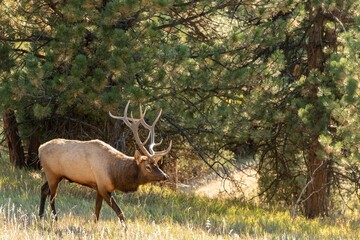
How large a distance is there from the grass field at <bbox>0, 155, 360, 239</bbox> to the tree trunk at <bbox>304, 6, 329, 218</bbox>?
42.2 inches

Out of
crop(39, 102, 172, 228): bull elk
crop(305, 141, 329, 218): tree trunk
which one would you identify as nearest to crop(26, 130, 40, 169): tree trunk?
crop(305, 141, 329, 218): tree trunk

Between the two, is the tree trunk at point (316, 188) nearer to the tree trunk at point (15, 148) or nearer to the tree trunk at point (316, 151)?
the tree trunk at point (316, 151)

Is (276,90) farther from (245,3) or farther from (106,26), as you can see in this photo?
(106,26)

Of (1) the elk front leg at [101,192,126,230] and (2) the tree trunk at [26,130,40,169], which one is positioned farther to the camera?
(2) the tree trunk at [26,130,40,169]

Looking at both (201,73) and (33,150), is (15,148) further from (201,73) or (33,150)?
(201,73)

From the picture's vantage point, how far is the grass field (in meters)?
8.11

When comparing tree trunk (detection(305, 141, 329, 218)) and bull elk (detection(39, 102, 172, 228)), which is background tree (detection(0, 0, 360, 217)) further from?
bull elk (detection(39, 102, 172, 228))

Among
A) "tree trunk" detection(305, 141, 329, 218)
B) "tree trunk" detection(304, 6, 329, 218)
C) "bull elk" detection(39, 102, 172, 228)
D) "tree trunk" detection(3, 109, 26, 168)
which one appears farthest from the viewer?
"tree trunk" detection(3, 109, 26, 168)

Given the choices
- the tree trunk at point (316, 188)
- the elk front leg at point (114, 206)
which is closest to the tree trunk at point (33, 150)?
the tree trunk at point (316, 188)

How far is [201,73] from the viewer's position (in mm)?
12430

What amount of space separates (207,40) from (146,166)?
537 cm

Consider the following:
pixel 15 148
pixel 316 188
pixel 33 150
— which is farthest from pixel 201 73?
pixel 15 148

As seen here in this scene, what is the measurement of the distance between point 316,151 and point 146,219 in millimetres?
4216

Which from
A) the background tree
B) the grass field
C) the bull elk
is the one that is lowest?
the grass field
